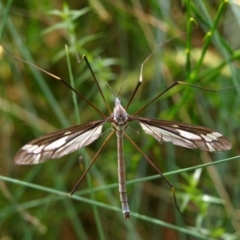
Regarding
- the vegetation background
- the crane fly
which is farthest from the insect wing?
the vegetation background

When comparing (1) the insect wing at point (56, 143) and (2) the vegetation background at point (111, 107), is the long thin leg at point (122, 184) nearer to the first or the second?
(1) the insect wing at point (56, 143)

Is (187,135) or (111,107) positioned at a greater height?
(111,107)

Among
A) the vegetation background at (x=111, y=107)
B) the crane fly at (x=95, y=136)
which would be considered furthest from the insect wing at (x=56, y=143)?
the vegetation background at (x=111, y=107)

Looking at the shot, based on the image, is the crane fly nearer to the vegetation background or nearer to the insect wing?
the insect wing

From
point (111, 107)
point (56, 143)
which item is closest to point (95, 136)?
point (56, 143)

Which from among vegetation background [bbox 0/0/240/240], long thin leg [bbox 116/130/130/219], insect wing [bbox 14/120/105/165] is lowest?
long thin leg [bbox 116/130/130/219]

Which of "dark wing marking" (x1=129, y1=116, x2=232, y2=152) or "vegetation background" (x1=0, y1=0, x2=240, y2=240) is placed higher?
"vegetation background" (x1=0, y1=0, x2=240, y2=240)

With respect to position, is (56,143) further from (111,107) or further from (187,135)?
(111,107)
